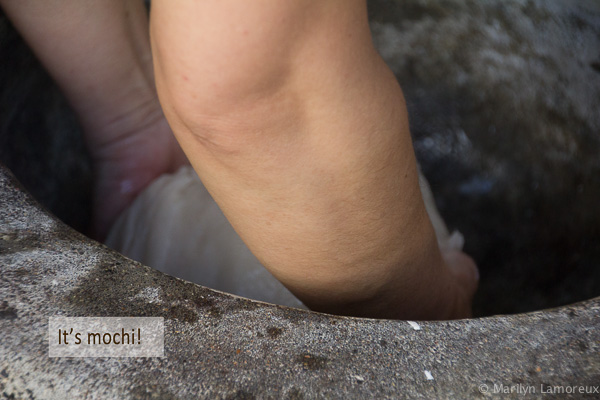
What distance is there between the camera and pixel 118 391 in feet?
1.37

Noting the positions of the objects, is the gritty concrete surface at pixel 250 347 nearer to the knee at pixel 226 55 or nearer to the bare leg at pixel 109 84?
the knee at pixel 226 55

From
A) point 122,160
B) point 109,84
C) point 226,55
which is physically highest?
point 226,55

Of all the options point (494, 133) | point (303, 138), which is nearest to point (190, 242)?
point (303, 138)

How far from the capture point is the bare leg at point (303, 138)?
1.48 ft

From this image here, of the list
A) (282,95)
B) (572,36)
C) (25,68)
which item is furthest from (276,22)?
(572,36)

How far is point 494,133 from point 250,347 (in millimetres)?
1087

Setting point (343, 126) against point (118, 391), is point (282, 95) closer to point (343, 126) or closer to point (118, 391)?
point (343, 126)

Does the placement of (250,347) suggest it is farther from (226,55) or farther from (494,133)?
(494,133)

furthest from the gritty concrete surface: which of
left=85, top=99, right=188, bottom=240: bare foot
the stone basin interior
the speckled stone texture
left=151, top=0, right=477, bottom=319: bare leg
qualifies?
the speckled stone texture

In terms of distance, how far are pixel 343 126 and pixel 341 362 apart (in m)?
0.22

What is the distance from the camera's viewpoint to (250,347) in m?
0.46

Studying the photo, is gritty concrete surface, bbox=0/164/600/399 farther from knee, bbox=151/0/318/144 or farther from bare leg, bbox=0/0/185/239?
bare leg, bbox=0/0/185/239

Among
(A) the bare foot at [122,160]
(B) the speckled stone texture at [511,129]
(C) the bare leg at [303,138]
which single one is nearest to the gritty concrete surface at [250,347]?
(C) the bare leg at [303,138]

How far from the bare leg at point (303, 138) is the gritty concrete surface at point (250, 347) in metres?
0.10
